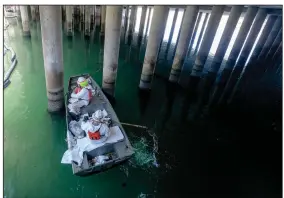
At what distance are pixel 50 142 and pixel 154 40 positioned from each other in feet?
17.9

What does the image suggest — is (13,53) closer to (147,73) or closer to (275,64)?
(147,73)

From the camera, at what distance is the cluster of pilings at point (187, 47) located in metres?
7.00

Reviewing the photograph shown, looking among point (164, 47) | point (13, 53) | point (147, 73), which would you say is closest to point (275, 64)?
point (164, 47)

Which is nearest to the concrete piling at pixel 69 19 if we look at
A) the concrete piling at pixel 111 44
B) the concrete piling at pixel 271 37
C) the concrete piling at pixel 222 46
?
the concrete piling at pixel 111 44

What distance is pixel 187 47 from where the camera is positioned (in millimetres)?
10328

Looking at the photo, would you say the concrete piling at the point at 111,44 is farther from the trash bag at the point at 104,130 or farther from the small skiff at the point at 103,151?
the trash bag at the point at 104,130

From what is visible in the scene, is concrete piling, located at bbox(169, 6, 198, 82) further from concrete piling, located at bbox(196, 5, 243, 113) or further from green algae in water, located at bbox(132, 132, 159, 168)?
green algae in water, located at bbox(132, 132, 159, 168)

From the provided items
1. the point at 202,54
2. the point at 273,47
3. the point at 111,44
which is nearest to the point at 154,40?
the point at 111,44

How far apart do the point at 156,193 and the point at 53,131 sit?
424 centimetres

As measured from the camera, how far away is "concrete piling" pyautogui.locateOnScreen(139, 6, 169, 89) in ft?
26.3

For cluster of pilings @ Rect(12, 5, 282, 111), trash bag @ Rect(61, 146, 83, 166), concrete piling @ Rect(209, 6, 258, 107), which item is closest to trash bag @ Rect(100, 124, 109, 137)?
trash bag @ Rect(61, 146, 83, 166)

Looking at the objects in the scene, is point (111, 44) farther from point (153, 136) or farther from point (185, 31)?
point (185, 31)

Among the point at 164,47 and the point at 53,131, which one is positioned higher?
the point at 164,47

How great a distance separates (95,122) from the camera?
6.11 m
